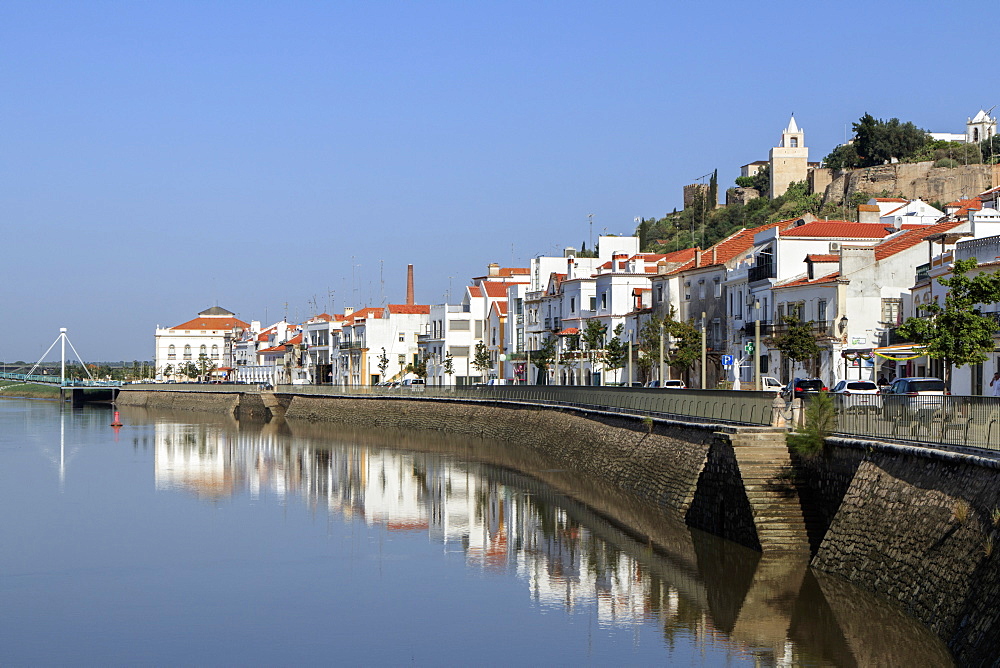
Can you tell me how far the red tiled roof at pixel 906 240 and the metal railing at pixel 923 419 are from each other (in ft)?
92.3

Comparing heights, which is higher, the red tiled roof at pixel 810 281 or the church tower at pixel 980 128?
the church tower at pixel 980 128

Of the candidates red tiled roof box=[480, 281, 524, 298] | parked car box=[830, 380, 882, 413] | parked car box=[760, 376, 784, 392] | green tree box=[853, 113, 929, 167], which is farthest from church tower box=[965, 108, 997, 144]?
parked car box=[830, 380, 882, 413]

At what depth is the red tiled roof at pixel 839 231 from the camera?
60.9m

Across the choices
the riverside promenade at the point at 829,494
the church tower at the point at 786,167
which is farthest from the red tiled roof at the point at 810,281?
the church tower at the point at 786,167

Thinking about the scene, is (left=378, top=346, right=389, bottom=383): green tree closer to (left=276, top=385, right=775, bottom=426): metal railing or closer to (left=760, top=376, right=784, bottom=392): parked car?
(left=276, top=385, right=775, bottom=426): metal railing

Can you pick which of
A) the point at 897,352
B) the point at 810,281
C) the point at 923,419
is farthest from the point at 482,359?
the point at 923,419

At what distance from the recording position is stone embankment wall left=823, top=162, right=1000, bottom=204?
112 metres

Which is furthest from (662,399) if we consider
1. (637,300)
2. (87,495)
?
(637,300)

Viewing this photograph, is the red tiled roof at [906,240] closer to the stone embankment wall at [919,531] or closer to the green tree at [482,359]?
the stone embankment wall at [919,531]

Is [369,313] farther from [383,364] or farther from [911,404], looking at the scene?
[911,404]

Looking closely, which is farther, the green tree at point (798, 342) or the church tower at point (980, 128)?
the church tower at point (980, 128)

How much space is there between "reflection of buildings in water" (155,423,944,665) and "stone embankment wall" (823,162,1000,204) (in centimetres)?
6863

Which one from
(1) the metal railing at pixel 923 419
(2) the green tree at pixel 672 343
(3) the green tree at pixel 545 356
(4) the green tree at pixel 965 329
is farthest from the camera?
(3) the green tree at pixel 545 356

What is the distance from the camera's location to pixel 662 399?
138 feet
